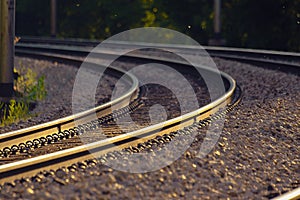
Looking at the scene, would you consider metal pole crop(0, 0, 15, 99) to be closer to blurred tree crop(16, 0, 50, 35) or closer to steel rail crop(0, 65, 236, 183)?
steel rail crop(0, 65, 236, 183)

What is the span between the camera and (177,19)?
26625 mm

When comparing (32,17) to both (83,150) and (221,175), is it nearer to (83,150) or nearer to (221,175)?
(83,150)

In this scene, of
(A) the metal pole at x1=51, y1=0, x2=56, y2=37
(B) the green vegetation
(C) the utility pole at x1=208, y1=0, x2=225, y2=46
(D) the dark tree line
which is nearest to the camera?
(B) the green vegetation

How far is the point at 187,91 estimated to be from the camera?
1236 cm

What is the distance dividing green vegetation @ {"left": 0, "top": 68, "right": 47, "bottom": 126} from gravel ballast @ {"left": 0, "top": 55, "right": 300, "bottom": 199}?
10.9ft

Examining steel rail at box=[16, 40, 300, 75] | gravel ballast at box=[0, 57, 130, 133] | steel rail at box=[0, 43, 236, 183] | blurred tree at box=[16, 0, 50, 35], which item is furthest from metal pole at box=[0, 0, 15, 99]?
blurred tree at box=[16, 0, 50, 35]

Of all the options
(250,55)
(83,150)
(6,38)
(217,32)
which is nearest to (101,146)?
(83,150)

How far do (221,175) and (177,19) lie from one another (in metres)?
20.3

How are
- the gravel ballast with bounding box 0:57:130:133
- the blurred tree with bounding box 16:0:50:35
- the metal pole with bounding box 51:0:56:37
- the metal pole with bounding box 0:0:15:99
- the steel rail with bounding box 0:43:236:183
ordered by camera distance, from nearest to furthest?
1. the steel rail with bounding box 0:43:236:183
2. the gravel ballast with bounding box 0:57:130:133
3. the metal pole with bounding box 0:0:15:99
4. the metal pole with bounding box 51:0:56:37
5. the blurred tree with bounding box 16:0:50:35

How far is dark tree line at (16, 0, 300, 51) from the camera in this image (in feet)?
74.5

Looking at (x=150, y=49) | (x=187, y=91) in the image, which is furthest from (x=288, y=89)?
(x=150, y=49)

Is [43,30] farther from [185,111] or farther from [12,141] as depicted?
[12,141]

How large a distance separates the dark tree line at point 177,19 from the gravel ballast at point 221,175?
44.1ft

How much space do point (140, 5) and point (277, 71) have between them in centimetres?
1467
